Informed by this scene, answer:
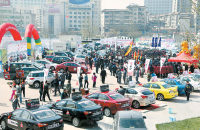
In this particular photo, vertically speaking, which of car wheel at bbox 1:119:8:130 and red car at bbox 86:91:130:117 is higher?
red car at bbox 86:91:130:117

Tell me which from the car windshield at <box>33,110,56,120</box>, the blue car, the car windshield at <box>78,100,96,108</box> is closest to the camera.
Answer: the car windshield at <box>33,110,56,120</box>

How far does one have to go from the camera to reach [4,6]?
146 meters

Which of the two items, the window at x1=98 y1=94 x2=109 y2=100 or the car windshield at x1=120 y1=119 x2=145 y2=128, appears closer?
the car windshield at x1=120 y1=119 x2=145 y2=128

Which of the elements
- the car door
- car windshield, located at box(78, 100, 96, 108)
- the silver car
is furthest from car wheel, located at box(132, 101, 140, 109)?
the car door

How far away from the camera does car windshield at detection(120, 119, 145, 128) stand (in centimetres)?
1053

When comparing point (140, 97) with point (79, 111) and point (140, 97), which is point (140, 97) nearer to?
point (140, 97)

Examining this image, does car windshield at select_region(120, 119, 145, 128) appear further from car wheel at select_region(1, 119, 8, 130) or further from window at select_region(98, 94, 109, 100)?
car wheel at select_region(1, 119, 8, 130)

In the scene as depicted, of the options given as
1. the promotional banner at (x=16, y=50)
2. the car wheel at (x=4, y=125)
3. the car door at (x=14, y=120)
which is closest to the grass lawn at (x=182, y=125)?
the car door at (x=14, y=120)

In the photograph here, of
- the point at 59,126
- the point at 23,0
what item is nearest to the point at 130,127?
the point at 59,126

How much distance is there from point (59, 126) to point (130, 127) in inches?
127

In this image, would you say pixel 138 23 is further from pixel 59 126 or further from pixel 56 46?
pixel 59 126

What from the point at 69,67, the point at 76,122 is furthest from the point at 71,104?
the point at 69,67

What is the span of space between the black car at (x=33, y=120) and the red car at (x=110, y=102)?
14.1 ft

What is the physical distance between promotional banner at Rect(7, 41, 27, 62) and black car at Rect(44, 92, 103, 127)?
Result: 18203 mm
